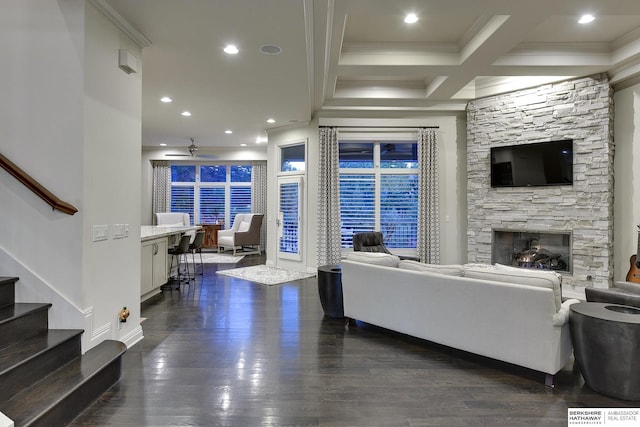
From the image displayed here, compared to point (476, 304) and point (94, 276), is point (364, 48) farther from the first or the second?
point (94, 276)

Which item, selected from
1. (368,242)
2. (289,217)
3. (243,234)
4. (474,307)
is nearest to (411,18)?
(474,307)

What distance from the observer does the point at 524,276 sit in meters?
2.56

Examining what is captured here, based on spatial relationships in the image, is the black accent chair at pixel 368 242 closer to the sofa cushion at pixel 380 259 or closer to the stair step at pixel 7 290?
the sofa cushion at pixel 380 259

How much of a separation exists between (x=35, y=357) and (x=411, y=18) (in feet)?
15.0

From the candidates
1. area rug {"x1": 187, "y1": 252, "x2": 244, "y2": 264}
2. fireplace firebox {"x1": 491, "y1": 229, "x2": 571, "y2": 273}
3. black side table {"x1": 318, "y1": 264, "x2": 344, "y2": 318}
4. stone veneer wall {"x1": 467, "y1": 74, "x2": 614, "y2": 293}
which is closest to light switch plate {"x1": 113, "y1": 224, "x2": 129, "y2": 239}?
black side table {"x1": 318, "y1": 264, "x2": 344, "y2": 318}

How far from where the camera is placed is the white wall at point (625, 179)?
4.69m

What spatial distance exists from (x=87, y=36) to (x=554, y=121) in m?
6.18

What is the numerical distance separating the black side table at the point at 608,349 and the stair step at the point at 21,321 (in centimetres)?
389

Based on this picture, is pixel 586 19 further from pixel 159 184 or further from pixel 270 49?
pixel 159 184

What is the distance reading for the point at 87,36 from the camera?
253 centimetres

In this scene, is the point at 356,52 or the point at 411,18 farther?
the point at 356,52

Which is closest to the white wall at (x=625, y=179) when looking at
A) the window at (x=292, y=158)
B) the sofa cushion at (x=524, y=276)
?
the sofa cushion at (x=524, y=276)

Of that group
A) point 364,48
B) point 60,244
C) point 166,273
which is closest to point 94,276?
point 60,244

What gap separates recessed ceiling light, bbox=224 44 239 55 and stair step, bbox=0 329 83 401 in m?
3.02
